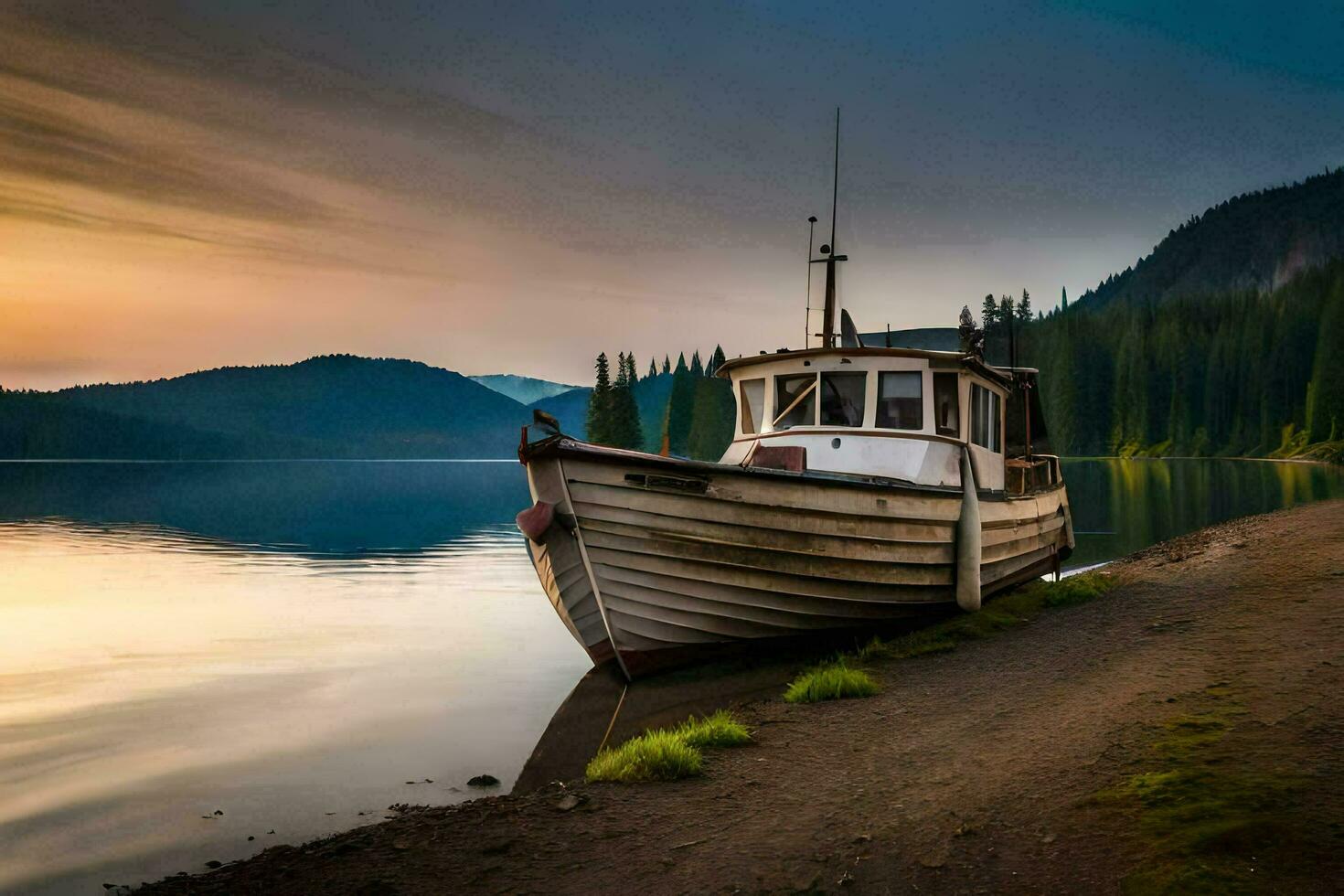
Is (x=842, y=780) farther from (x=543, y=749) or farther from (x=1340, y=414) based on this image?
(x=1340, y=414)

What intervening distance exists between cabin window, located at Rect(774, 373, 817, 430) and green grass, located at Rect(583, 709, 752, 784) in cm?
651

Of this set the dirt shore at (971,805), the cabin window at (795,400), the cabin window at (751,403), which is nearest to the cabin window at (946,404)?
the cabin window at (795,400)

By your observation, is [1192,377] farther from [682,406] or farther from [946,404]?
[946,404]

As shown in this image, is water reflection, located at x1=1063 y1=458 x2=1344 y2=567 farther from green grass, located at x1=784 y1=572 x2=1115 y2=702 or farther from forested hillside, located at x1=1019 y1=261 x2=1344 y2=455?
forested hillside, located at x1=1019 y1=261 x2=1344 y2=455

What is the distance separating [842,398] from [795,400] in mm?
739

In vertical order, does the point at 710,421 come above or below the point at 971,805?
above

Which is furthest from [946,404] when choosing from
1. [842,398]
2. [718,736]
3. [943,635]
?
[718,736]

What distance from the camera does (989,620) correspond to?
13195 mm

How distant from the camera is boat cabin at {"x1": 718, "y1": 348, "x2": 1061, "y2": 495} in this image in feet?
43.9

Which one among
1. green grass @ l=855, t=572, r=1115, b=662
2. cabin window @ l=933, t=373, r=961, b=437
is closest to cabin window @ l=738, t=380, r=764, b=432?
cabin window @ l=933, t=373, r=961, b=437

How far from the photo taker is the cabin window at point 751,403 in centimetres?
1498

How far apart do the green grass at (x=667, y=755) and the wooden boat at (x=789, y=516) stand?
10.1ft

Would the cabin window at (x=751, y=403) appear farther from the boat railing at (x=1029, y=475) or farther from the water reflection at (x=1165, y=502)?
the water reflection at (x=1165, y=502)

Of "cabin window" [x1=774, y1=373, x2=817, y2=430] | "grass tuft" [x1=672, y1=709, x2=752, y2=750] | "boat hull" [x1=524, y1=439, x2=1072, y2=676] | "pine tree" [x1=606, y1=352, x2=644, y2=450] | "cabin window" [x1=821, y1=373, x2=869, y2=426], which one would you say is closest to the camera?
"grass tuft" [x1=672, y1=709, x2=752, y2=750]
